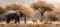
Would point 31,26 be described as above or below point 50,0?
below

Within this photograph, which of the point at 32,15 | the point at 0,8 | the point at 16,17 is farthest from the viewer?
the point at 32,15

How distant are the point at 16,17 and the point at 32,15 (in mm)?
5351

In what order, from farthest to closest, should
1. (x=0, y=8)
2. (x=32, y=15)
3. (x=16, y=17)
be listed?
(x=32, y=15), (x=0, y=8), (x=16, y=17)

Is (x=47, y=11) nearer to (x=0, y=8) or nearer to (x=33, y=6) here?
(x=33, y=6)

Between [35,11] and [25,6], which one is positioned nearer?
[25,6]

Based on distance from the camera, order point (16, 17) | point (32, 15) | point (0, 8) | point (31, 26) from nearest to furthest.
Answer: point (31, 26) < point (16, 17) < point (0, 8) < point (32, 15)

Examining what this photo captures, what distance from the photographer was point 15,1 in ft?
57.0

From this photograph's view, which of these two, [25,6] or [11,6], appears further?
[11,6]

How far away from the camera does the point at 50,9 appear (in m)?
18.2

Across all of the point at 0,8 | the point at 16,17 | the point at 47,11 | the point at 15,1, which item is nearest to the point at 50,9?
the point at 47,11

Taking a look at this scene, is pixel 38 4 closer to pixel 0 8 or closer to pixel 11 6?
pixel 11 6

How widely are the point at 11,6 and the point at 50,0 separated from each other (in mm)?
3551

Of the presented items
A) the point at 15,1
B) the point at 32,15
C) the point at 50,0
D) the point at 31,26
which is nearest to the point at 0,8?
the point at 15,1

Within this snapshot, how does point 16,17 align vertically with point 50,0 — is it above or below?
below
